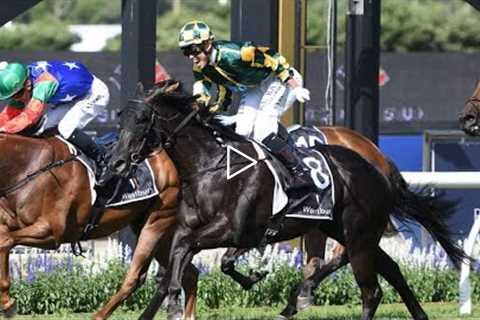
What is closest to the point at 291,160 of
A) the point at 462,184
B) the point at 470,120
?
the point at 470,120

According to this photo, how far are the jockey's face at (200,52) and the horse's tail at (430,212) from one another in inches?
→ 66.4

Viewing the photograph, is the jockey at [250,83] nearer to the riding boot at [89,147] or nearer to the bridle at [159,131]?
the bridle at [159,131]

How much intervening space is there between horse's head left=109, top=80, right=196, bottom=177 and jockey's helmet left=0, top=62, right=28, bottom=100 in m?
0.74

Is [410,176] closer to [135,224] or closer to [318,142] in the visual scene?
[318,142]

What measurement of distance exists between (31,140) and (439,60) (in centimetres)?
1616

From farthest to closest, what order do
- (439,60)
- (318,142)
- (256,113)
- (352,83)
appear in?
(439,60) → (352,83) → (318,142) → (256,113)

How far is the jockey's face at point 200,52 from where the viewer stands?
9.47 m

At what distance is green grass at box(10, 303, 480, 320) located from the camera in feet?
34.7

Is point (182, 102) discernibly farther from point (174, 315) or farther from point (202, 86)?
point (174, 315)

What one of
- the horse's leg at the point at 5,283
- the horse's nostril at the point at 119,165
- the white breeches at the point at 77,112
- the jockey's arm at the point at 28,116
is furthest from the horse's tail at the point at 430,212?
the horse's leg at the point at 5,283

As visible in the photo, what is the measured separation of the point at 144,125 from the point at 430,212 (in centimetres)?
244

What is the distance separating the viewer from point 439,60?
2498 cm

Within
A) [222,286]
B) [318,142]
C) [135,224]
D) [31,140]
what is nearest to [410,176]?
[318,142]

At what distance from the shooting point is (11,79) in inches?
368
